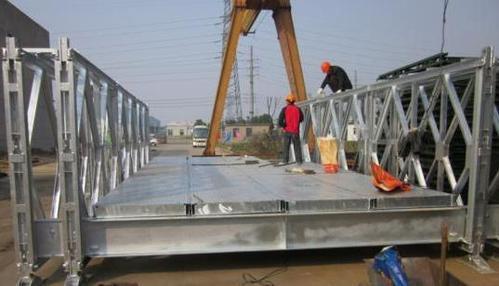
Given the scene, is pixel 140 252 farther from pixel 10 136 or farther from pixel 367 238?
pixel 367 238

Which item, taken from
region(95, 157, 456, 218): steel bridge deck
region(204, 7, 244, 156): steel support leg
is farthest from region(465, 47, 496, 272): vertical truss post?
region(204, 7, 244, 156): steel support leg

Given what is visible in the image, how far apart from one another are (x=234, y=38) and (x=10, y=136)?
13003 mm

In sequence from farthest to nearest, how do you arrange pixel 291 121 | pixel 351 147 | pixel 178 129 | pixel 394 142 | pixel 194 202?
pixel 178 129 → pixel 351 147 → pixel 291 121 → pixel 394 142 → pixel 194 202

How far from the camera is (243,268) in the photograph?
16.6 feet

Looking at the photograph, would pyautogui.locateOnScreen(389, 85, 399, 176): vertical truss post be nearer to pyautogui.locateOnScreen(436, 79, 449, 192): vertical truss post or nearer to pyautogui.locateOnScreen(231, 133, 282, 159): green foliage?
pyautogui.locateOnScreen(436, 79, 449, 192): vertical truss post

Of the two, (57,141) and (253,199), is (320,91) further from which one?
(57,141)

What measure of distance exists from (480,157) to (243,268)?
2856mm

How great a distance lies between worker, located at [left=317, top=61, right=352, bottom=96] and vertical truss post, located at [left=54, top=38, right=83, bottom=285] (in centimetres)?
646

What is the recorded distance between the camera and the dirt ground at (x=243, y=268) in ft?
15.2

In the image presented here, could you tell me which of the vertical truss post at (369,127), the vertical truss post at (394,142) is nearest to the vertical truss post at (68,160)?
the vertical truss post at (394,142)

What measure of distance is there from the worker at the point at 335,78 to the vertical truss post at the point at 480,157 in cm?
506

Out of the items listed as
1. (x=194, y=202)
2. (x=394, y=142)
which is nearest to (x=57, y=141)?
(x=194, y=202)

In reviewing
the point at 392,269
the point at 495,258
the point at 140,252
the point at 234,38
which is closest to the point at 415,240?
the point at 495,258

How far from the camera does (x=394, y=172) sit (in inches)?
268
